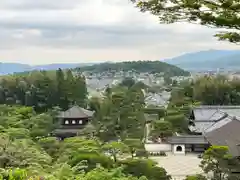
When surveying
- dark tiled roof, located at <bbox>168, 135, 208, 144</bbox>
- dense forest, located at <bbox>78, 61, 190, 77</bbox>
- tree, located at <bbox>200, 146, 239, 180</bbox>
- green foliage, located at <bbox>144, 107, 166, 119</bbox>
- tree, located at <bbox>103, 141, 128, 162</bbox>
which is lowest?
dark tiled roof, located at <bbox>168, 135, 208, 144</bbox>

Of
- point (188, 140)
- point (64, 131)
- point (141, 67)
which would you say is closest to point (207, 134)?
point (188, 140)

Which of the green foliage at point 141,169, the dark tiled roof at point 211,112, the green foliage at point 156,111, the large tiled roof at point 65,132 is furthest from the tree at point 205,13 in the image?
the green foliage at point 156,111

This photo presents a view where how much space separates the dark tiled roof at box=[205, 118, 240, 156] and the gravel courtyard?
5.36 feet

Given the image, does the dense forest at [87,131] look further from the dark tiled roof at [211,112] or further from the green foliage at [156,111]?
the dark tiled roof at [211,112]

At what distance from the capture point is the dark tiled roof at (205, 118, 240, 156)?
1871 centimetres

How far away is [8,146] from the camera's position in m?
11.4

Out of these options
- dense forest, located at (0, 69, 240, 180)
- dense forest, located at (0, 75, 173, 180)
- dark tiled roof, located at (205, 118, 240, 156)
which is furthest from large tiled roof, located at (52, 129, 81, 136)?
dark tiled roof, located at (205, 118, 240, 156)

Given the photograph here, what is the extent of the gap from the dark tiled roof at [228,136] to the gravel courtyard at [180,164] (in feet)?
5.36

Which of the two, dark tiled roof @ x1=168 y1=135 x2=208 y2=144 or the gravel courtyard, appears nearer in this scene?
the gravel courtyard

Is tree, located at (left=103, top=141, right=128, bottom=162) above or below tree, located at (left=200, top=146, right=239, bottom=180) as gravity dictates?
above

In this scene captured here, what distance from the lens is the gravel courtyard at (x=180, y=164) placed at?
65.5ft

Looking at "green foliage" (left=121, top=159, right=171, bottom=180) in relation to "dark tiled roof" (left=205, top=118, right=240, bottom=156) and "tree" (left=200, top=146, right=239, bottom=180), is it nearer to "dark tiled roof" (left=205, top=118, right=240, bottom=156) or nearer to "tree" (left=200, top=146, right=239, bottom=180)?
"tree" (left=200, top=146, right=239, bottom=180)

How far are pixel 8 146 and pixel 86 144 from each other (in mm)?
4859

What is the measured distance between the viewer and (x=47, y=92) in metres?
37.5
